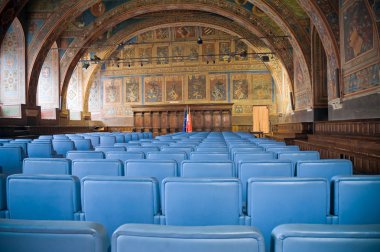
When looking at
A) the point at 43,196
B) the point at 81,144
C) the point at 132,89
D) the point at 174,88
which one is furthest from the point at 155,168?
the point at 132,89

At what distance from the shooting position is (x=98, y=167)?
3404 millimetres

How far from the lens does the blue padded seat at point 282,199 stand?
209cm

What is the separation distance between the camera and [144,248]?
1041mm

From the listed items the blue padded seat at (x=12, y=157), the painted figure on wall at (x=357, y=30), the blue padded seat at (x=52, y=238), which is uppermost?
the painted figure on wall at (x=357, y=30)

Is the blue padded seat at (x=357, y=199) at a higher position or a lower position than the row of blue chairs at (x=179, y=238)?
lower

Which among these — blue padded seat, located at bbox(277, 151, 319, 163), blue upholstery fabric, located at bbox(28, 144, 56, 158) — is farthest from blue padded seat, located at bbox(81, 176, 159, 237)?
blue upholstery fabric, located at bbox(28, 144, 56, 158)

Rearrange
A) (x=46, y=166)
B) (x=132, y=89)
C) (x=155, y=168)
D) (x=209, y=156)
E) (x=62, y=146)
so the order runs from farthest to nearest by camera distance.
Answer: (x=132, y=89) → (x=62, y=146) → (x=209, y=156) → (x=46, y=166) → (x=155, y=168)

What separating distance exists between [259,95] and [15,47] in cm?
1901

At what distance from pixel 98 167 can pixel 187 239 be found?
2600 millimetres

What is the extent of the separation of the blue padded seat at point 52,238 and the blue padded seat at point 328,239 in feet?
2.07

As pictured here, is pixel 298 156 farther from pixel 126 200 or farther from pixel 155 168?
pixel 126 200

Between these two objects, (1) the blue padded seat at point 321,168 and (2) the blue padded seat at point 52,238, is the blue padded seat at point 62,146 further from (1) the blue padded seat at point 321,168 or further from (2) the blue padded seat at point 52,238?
(2) the blue padded seat at point 52,238

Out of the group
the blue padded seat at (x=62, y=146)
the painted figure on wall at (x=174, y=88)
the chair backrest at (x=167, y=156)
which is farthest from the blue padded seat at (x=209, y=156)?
the painted figure on wall at (x=174, y=88)

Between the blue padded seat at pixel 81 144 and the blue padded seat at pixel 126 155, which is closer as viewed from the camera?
the blue padded seat at pixel 126 155
